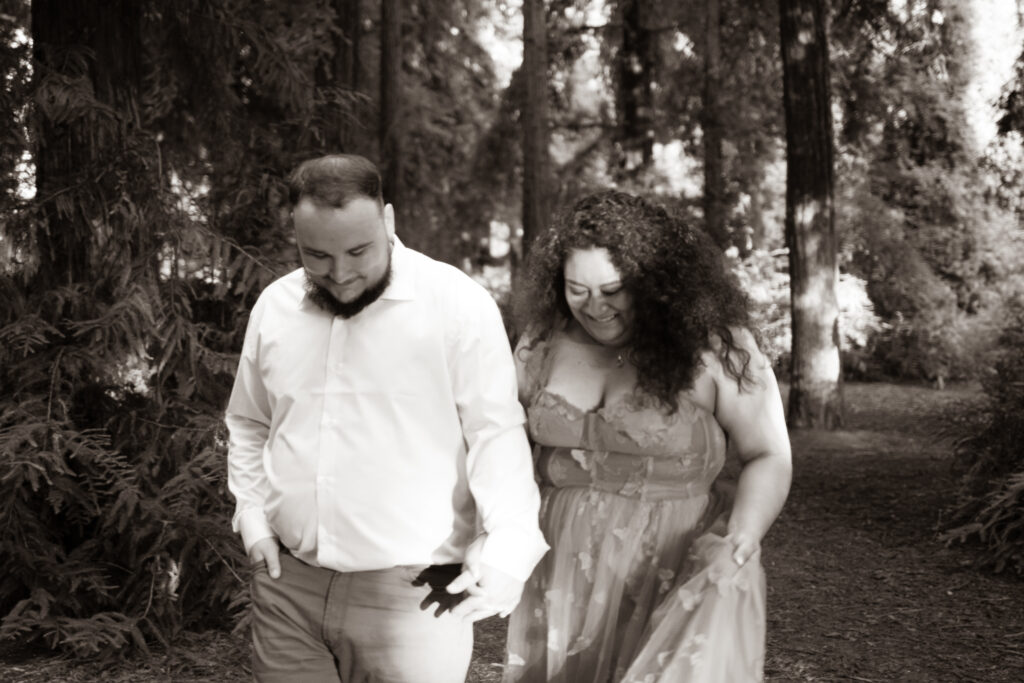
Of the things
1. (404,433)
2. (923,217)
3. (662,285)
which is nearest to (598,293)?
(662,285)

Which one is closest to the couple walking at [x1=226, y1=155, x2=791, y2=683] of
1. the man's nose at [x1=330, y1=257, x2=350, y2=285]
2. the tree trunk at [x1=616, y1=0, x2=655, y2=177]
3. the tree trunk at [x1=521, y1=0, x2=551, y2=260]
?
the man's nose at [x1=330, y1=257, x2=350, y2=285]

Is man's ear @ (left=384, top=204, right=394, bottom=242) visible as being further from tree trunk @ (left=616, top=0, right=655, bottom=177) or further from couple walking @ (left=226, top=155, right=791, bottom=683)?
tree trunk @ (left=616, top=0, right=655, bottom=177)

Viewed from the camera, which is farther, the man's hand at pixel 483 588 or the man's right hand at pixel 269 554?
the man's right hand at pixel 269 554

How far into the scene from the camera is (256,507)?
109 inches

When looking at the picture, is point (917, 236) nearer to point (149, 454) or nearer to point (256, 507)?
point (149, 454)

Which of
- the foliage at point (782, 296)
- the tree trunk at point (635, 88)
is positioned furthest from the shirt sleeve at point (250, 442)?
the tree trunk at point (635, 88)

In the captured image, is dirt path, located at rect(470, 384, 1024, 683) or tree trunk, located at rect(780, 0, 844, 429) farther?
tree trunk, located at rect(780, 0, 844, 429)

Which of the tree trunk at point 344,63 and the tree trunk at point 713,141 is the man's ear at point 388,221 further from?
the tree trunk at point 713,141

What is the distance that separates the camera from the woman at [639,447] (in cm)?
297

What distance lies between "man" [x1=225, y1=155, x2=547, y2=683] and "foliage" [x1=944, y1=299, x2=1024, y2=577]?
5350 mm

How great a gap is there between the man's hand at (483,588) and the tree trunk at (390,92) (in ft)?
39.2

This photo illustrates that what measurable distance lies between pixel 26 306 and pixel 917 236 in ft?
54.2

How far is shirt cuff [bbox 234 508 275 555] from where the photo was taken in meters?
2.70

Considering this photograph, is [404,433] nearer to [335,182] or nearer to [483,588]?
[483,588]
